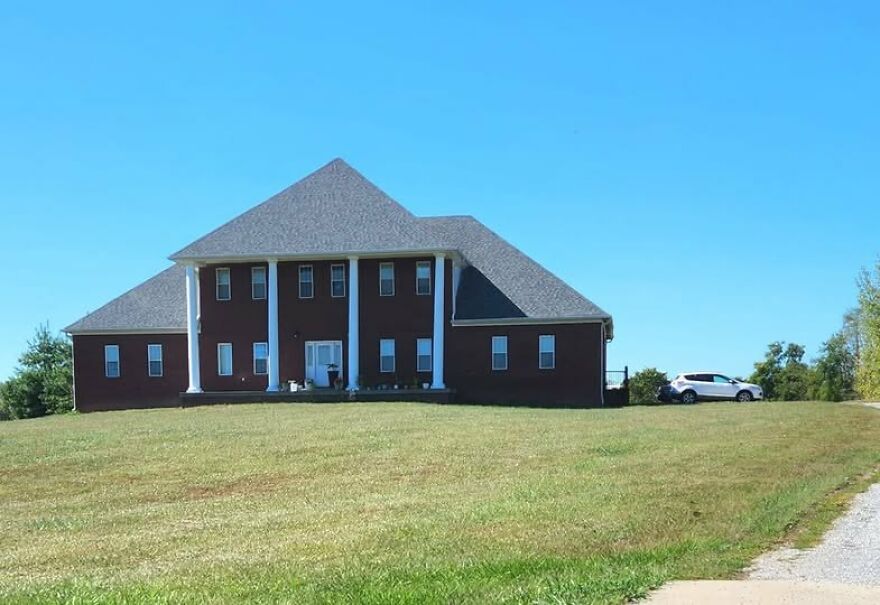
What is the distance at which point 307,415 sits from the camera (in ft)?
92.7

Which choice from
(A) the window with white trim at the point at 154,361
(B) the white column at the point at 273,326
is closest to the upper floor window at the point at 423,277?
(B) the white column at the point at 273,326

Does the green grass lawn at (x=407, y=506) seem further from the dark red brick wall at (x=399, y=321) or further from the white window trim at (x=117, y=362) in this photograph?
the white window trim at (x=117, y=362)

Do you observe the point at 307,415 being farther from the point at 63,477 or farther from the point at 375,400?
the point at 63,477

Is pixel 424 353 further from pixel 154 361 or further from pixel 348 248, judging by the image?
pixel 154 361

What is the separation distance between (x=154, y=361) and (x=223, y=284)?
5.00m

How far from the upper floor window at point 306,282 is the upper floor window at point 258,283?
1705 millimetres

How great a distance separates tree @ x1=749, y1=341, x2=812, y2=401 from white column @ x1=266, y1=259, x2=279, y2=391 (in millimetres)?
34288

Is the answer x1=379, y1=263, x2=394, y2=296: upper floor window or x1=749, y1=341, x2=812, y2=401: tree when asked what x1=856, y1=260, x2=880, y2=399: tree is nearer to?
x1=749, y1=341, x2=812, y2=401: tree

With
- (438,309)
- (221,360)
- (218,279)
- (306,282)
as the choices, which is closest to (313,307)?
(306,282)

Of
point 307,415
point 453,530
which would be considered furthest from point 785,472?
point 307,415

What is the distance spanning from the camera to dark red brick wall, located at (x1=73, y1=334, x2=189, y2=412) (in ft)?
136

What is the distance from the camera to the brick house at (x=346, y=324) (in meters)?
38.3

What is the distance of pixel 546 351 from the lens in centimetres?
3856

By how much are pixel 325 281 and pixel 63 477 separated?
23291 millimetres
